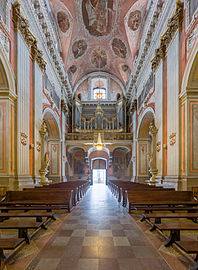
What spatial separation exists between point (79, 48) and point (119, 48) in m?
3.63

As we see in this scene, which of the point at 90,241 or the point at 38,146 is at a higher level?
the point at 38,146

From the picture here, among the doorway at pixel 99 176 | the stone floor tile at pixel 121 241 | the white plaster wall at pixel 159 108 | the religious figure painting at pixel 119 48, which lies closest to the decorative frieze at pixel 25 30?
the white plaster wall at pixel 159 108

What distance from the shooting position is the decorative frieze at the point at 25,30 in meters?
8.20

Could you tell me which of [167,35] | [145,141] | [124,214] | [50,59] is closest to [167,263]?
[124,214]

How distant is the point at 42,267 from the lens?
2.82 meters

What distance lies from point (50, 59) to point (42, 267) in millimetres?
13369

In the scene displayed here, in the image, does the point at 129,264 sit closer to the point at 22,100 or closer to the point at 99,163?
the point at 22,100

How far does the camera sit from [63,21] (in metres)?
15.2

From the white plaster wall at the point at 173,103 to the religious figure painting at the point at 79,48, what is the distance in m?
11.1

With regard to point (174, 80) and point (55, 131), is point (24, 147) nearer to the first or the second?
point (174, 80)

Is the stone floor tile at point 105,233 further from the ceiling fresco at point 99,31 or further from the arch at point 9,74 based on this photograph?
the ceiling fresco at point 99,31

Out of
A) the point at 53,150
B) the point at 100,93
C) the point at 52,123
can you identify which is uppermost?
the point at 100,93

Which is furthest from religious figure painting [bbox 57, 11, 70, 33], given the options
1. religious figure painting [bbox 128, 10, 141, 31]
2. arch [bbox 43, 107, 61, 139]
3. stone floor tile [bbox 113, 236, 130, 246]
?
stone floor tile [bbox 113, 236, 130, 246]

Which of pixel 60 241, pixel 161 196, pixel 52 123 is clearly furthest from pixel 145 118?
pixel 60 241
